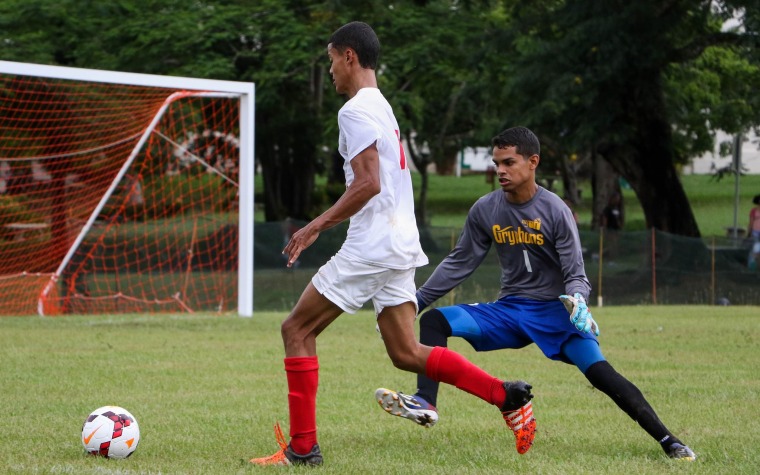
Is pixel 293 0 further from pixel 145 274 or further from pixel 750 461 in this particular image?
Answer: pixel 750 461

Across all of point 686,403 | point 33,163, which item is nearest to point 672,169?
point 33,163

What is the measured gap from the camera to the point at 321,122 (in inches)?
978

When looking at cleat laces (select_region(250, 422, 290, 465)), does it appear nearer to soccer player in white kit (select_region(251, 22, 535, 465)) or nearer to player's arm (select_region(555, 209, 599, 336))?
soccer player in white kit (select_region(251, 22, 535, 465))

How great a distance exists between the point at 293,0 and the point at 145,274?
7407 millimetres

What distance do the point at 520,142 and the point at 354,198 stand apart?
3.94 ft

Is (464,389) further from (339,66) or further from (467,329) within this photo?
(339,66)

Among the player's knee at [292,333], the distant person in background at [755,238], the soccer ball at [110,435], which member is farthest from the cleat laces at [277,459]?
the distant person in background at [755,238]

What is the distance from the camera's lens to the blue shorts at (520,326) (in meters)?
5.54

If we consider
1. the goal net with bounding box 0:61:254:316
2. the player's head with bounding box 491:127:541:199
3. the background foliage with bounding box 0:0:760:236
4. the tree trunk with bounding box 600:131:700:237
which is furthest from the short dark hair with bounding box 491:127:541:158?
the tree trunk with bounding box 600:131:700:237

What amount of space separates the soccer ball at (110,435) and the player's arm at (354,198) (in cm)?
117

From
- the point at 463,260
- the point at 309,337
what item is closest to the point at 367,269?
the point at 309,337

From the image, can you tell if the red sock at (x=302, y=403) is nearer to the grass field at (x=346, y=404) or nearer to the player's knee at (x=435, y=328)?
the grass field at (x=346, y=404)

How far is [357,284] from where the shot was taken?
4969 mm

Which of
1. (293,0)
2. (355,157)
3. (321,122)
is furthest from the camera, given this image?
(321,122)
